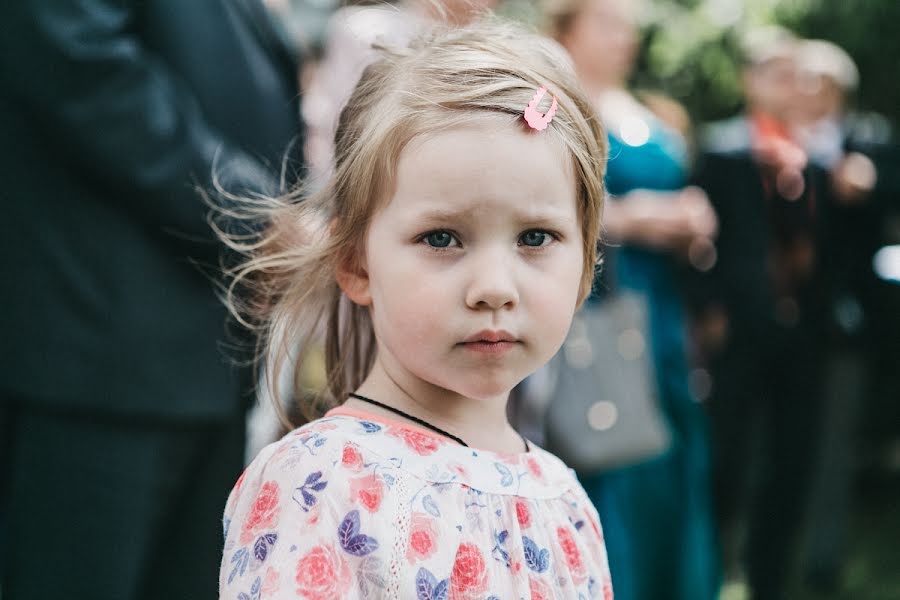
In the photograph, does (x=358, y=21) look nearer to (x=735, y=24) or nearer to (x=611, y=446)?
(x=611, y=446)

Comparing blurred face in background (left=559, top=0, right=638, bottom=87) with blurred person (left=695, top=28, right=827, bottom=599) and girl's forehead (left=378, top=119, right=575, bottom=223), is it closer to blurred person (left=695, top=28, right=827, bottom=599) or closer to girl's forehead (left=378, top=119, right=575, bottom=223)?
blurred person (left=695, top=28, right=827, bottom=599)

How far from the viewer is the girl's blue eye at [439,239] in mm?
1351

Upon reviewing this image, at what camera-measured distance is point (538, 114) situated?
4.57 ft

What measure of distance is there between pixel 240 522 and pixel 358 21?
151 cm

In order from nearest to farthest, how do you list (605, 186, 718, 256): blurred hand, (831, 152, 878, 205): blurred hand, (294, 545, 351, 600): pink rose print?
(294, 545, 351, 600): pink rose print
(605, 186, 718, 256): blurred hand
(831, 152, 878, 205): blurred hand

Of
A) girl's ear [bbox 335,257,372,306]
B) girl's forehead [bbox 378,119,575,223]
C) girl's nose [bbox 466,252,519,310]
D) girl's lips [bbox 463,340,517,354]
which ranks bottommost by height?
girl's lips [bbox 463,340,517,354]

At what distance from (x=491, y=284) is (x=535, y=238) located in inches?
4.9

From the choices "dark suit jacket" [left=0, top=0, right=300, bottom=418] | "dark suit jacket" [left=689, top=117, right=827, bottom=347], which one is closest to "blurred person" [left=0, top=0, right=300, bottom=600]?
"dark suit jacket" [left=0, top=0, right=300, bottom=418]

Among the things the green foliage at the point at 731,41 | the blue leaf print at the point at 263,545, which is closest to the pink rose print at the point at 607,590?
the blue leaf print at the point at 263,545

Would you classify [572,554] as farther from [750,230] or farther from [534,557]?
[750,230]

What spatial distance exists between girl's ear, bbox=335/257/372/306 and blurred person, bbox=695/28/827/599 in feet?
9.58

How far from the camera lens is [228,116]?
2.20 meters

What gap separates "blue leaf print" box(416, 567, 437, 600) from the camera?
1.28 metres

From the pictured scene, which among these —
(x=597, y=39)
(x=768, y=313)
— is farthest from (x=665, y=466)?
(x=597, y=39)
